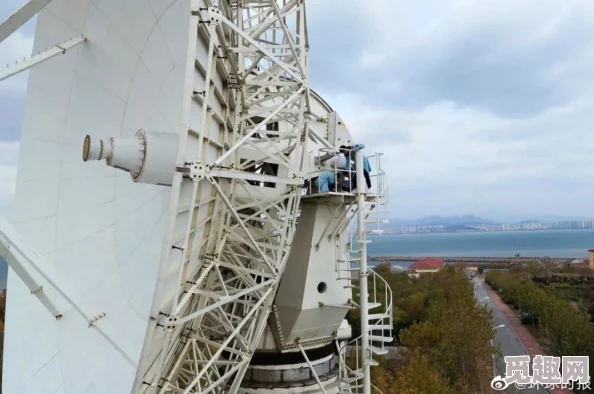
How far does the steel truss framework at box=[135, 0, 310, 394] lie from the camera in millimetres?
7273

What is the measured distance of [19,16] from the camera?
309 inches

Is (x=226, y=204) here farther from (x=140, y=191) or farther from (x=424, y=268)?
(x=424, y=268)

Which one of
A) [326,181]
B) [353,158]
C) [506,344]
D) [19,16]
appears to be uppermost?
[19,16]

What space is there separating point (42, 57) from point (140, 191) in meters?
3.33

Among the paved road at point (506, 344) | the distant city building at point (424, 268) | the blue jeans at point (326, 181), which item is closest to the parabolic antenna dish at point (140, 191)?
the blue jeans at point (326, 181)

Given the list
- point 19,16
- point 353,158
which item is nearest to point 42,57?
point 19,16

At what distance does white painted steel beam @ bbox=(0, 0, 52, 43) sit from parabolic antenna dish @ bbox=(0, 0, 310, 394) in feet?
5.41

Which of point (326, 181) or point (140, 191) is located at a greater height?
point (326, 181)

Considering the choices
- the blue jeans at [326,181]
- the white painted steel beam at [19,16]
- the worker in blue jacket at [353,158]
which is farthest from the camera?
the worker in blue jacket at [353,158]

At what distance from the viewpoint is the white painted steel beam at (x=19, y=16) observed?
780cm

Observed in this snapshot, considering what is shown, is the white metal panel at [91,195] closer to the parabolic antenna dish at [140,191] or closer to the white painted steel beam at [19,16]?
the parabolic antenna dish at [140,191]

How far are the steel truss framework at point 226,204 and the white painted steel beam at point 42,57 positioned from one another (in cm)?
345

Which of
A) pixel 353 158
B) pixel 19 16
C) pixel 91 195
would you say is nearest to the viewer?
pixel 19 16

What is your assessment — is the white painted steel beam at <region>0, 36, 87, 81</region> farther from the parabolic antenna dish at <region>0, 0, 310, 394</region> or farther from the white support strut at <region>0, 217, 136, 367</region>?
the white support strut at <region>0, 217, 136, 367</region>
